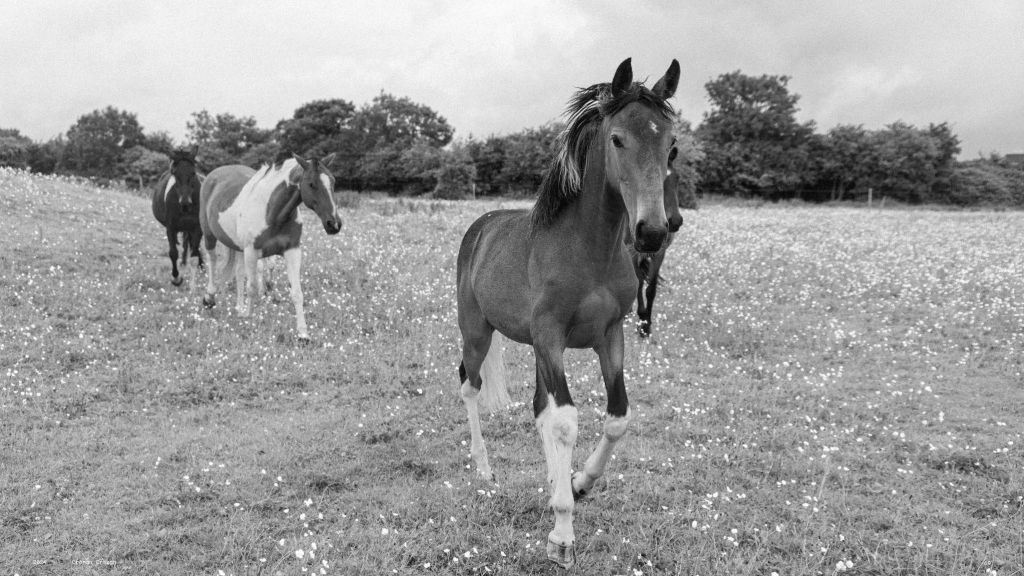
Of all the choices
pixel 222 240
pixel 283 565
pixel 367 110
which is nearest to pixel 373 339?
pixel 222 240

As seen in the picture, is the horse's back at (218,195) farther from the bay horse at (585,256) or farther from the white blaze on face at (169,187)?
the bay horse at (585,256)

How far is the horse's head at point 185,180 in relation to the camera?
11.5m

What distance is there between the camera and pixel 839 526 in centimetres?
468

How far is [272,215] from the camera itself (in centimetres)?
1015

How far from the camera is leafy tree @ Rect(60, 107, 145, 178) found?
68.6 meters

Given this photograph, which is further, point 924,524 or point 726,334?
point 726,334

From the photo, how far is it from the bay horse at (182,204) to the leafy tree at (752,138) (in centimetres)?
4179

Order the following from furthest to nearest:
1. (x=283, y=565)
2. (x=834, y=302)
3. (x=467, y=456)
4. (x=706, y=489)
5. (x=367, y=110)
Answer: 1. (x=367, y=110)
2. (x=834, y=302)
3. (x=467, y=456)
4. (x=706, y=489)
5. (x=283, y=565)

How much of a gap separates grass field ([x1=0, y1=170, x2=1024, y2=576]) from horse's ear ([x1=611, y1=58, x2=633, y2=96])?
292 cm

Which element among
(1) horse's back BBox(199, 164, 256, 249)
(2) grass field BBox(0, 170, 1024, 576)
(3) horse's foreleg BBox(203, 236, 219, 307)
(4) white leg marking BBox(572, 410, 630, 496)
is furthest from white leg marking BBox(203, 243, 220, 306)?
(4) white leg marking BBox(572, 410, 630, 496)

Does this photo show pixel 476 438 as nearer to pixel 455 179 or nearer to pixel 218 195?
pixel 218 195

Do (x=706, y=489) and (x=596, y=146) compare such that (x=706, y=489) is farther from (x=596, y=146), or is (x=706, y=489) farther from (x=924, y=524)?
(x=596, y=146)

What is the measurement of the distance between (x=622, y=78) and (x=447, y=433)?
4080mm

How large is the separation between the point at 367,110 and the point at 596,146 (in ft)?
224
